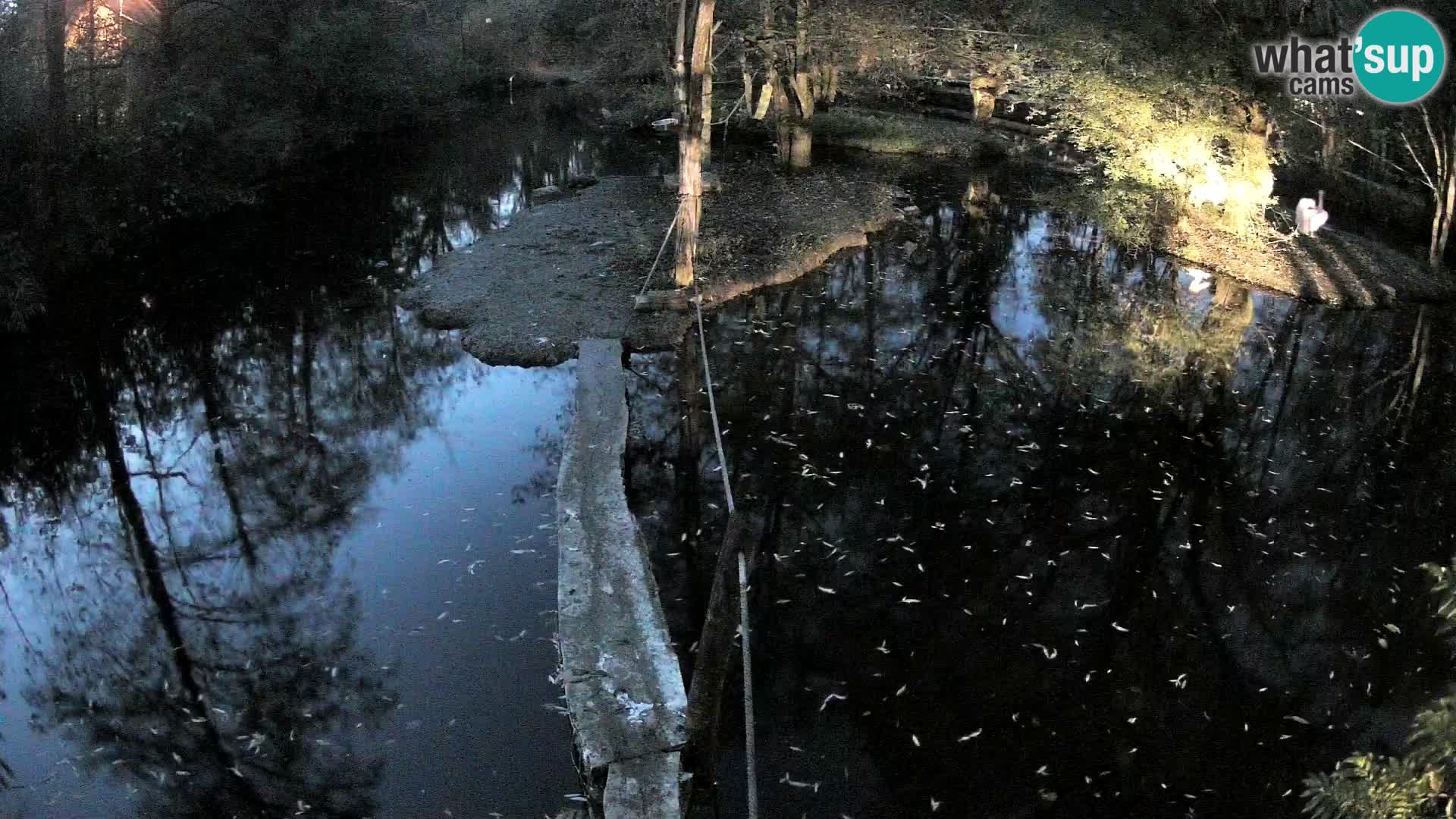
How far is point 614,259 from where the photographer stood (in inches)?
595

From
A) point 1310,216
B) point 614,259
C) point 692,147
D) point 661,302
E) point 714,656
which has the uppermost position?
point 692,147

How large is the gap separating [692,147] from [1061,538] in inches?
257

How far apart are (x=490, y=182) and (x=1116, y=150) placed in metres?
13.2

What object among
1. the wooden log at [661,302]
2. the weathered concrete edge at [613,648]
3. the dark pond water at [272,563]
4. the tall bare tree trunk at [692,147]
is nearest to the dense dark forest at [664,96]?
the tall bare tree trunk at [692,147]

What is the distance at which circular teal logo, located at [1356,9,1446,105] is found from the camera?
532 inches

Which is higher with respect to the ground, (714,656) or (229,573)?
(714,656)

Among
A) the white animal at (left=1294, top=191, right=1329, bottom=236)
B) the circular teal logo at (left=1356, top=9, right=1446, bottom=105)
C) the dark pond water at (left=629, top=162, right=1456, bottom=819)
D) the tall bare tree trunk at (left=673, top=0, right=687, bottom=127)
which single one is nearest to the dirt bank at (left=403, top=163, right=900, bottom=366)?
the dark pond water at (left=629, top=162, right=1456, bottom=819)

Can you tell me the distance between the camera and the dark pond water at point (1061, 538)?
610 centimetres

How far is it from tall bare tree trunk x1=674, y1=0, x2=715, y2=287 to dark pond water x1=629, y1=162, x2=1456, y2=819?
989 millimetres

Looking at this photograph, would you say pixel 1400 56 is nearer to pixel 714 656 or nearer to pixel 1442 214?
pixel 1442 214

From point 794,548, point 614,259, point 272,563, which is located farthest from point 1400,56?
point 272,563

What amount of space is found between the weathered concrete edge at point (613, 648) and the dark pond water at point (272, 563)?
0.55 m

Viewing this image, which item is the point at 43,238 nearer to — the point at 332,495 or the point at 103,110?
the point at 103,110

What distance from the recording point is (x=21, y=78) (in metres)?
14.2
